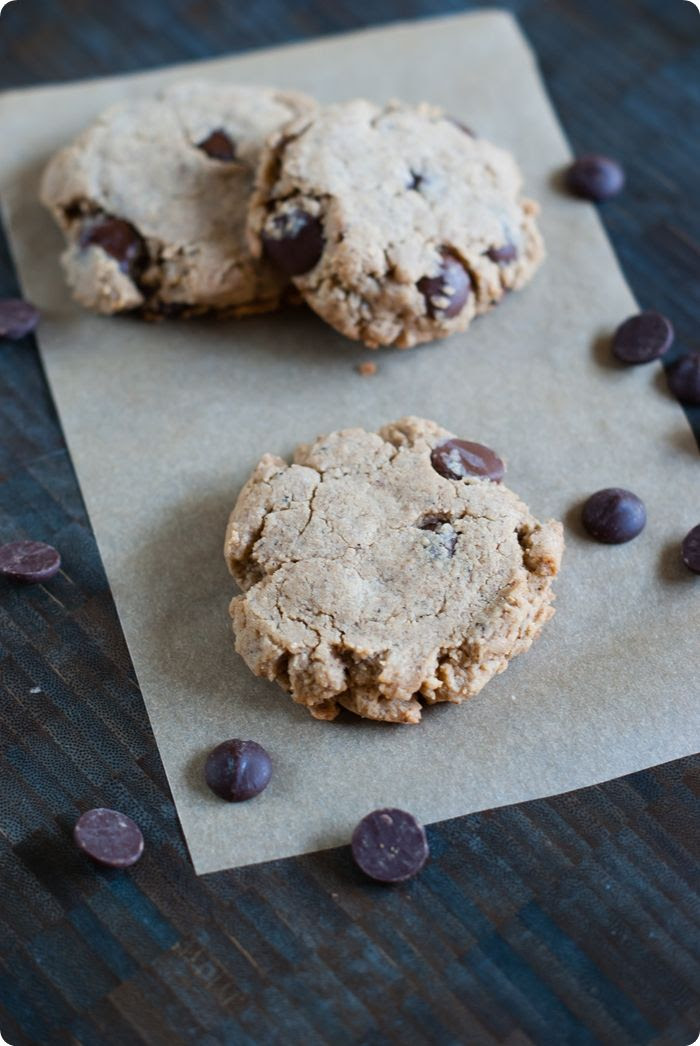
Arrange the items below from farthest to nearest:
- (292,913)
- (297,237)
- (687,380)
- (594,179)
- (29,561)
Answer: (594,179)
(687,380)
(297,237)
(29,561)
(292,913)

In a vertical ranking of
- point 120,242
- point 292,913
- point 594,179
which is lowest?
point 292,913

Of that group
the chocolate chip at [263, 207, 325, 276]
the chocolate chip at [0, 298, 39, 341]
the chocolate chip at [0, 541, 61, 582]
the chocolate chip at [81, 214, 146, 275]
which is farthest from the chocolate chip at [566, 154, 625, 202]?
the chocolate chip at [0, 541, 61, 582]

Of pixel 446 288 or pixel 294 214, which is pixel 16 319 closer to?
pixel 294 214

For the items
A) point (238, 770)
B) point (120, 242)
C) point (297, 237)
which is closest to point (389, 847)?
point (238, 770)

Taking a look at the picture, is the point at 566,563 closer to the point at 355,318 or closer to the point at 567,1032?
the point at 355,318

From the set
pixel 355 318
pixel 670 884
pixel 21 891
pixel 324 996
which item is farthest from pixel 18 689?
pixel 670 884

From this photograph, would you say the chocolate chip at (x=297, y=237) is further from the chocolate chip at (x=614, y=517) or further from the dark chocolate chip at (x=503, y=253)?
the chocolate chip at (x=614, y=517)
